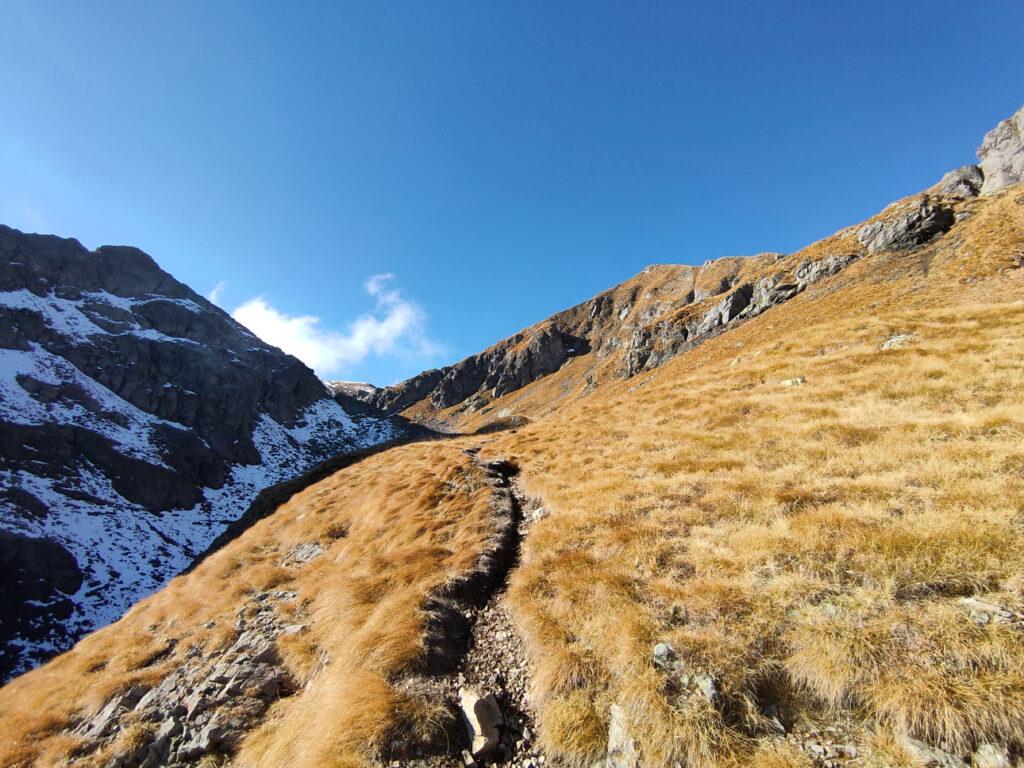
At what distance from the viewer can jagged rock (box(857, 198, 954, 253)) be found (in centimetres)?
4634

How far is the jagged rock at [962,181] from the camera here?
102125mm

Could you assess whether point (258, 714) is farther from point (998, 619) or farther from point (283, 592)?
point (998, 619)

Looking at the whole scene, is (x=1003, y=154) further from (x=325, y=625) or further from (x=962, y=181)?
(x=325, y=625)

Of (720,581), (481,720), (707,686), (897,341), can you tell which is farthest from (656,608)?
(897,341)

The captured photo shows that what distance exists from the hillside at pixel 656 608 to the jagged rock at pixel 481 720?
0.04 meters

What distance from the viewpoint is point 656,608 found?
7.41 meters

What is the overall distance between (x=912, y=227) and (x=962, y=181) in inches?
3872

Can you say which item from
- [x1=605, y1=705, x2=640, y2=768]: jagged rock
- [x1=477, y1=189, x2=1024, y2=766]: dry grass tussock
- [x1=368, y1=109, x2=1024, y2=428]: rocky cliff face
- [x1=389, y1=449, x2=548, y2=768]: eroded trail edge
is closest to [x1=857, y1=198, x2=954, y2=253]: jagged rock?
[x1=368, y1=109, x2=1024, y2=428]: rocky cliff face

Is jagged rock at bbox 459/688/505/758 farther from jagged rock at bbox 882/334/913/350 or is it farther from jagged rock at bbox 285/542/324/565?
jagged rock at bbox 882/334/913/350

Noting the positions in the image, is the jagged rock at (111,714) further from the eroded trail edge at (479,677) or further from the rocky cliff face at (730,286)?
the rocky cliff face at (730,286)

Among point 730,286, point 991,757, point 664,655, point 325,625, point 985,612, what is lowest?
point 991,757

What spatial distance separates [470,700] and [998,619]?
7487mm

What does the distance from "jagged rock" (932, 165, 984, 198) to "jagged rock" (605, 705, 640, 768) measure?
149859mm

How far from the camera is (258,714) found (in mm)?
8320
